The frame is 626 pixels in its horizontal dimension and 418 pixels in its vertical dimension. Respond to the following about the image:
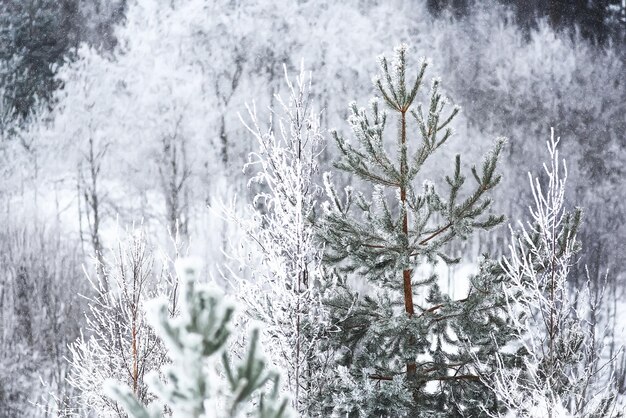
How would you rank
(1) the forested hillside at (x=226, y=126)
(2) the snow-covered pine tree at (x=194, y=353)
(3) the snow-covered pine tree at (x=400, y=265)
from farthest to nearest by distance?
1. (1) the forested hillside at (x=226, y=126)
2. (3) the snow-covered pine tree at (x=400, y=265)
3. (2) the snow-covered pine tree at (x=194, y=353)

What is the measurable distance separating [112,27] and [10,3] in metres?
3.16

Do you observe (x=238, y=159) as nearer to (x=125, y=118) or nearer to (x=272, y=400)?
(x=125, y=118)

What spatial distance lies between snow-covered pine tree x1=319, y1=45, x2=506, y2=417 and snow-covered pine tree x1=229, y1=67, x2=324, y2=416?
263 millimetres

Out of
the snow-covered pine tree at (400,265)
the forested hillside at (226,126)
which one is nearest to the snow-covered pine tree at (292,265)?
the snow-covered pine tree at (400,265)

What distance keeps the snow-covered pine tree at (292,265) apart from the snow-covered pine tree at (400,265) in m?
0.26

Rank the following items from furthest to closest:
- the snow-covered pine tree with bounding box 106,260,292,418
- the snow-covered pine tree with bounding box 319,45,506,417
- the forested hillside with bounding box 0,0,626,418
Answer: the forested hillside with bounding box 0,0,626,418, the snow-covered pine tree with bounding box 319,45,506,417, the snow-covered pine tree with bounding box 106,260,292,418

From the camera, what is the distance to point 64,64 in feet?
56.7

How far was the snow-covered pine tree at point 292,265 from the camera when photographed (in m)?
6.38

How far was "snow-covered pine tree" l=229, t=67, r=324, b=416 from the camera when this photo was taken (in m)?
6.38

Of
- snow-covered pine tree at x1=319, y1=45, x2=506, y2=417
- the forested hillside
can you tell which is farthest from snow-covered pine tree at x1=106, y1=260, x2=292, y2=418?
the forested hillside

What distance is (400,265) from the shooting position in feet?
20.7

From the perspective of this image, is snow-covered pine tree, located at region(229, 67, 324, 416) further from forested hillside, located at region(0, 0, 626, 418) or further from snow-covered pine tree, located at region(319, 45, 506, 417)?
forested hillside, located at region(0, 0, 626, 418)

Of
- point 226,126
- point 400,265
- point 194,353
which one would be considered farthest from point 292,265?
point 226,126

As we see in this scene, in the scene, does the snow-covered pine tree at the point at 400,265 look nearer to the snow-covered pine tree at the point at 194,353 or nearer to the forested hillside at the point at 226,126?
the snow-covered pine tree at the point at 194,353
